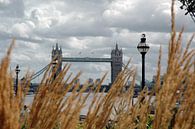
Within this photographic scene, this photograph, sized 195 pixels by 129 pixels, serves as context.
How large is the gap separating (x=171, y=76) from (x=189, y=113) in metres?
0.18

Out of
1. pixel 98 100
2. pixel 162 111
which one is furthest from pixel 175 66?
pixel 98 100

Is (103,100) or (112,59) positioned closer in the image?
(103,100)

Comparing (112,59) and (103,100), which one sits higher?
(103,100)

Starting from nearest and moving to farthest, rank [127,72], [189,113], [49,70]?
[189,113] → [49,70] → [127,72]

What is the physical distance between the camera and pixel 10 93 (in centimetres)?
173

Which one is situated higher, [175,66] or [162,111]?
[175,66]

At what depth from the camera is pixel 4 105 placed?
63.6 inches

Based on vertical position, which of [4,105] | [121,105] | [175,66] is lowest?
[121,105]

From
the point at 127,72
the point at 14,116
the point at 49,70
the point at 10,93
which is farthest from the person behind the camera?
the point at 127,72

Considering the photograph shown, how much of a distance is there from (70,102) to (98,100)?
0.16 meters

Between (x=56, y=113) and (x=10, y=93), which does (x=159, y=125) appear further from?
(x=10, y=93)

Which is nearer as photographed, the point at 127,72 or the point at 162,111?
the point at 162,111

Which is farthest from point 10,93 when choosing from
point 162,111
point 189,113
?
point 189,113

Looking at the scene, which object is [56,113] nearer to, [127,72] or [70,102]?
[70,102]
